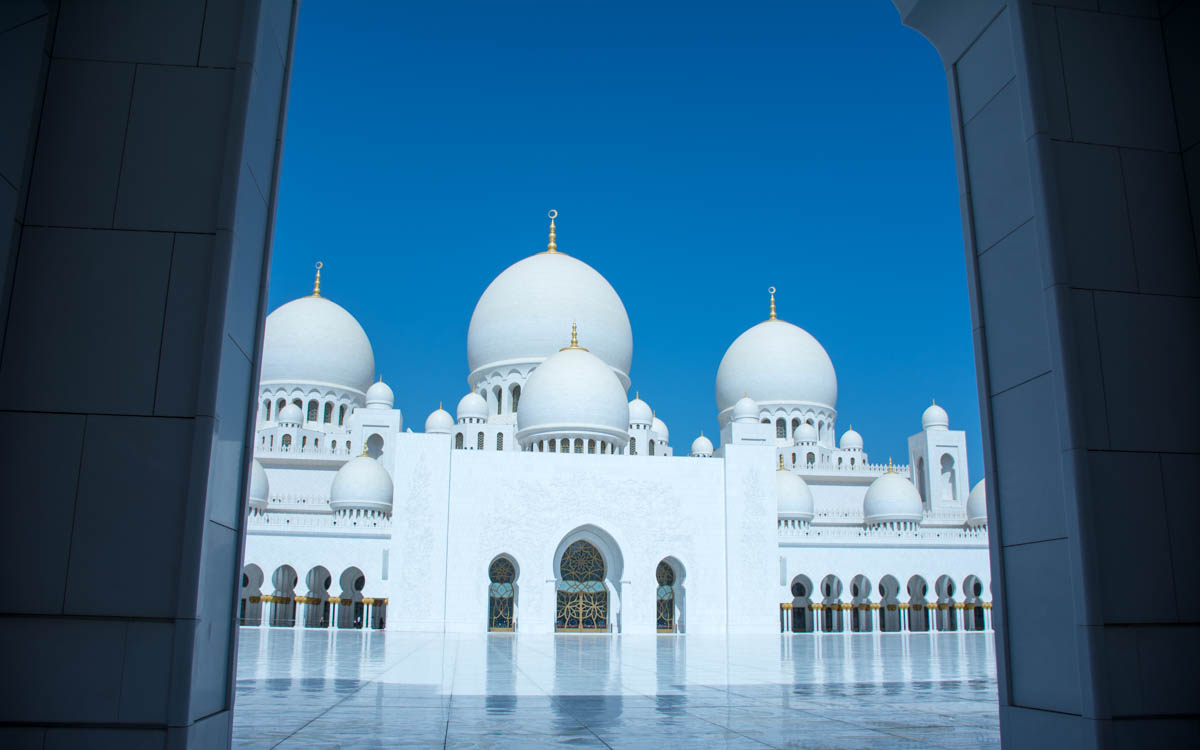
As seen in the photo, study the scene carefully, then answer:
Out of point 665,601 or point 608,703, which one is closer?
point 608,703

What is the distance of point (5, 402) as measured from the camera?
3.00 metres

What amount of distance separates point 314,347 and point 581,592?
14682 millimetres

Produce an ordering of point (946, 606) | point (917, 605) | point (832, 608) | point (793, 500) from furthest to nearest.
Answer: point (793, 500)
point (917, 605)
point (832, 608)
point (946, 606)

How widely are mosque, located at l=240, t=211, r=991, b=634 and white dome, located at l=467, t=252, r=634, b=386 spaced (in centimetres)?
7

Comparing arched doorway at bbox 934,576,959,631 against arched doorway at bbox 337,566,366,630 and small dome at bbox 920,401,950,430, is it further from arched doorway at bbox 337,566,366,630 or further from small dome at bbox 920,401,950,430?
arched doorway at bbox 337,566,366,630

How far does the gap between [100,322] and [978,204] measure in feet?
11.1

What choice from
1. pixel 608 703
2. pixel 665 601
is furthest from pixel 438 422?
pixel 608 703

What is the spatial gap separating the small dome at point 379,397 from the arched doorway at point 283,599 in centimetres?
676

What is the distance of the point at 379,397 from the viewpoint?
3123 cm

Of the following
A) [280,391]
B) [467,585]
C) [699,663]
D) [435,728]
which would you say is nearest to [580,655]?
[699,663]

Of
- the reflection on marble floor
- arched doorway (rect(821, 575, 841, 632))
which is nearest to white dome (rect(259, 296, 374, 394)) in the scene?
arched doorway (rect(821, 575, 841, 632))

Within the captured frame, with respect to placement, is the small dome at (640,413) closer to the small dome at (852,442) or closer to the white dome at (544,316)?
the white dome at (544,316)

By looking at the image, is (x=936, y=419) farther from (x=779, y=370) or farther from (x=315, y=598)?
(x=315, y=598)

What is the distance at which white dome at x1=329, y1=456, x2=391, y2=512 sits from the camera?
24.6m
